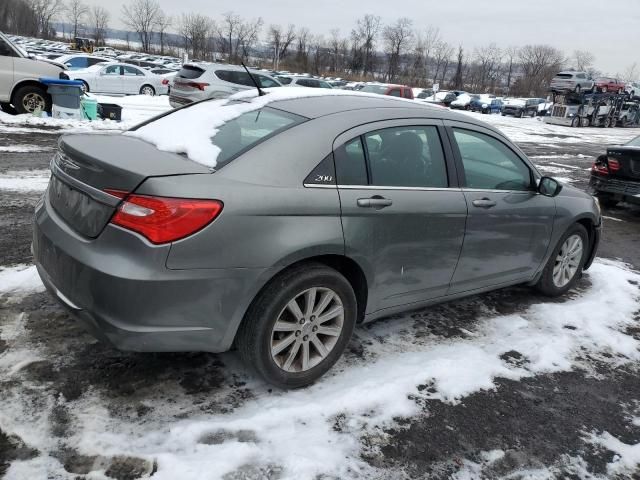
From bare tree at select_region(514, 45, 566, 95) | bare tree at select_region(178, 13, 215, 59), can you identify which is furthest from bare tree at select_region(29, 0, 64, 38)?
bare tree at select_region(514, 45, 566, 95)

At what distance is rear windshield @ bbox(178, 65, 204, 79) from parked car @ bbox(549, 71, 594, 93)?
28469 millimetres

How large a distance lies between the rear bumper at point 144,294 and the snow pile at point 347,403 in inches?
15.9

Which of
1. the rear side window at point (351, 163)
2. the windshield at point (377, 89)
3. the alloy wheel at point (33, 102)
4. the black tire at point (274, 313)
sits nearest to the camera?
the black tire at point (274, 313)

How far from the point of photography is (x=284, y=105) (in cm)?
349

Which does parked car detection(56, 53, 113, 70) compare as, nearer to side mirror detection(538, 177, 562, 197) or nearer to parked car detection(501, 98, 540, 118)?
side mirror detection(538, 177, 562, 197)

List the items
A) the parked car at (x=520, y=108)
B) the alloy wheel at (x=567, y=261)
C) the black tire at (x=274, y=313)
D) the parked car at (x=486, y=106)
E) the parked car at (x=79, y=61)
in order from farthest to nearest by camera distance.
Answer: the parked car at (x=486, y=106) < the parked car at (x=520, y=108) < the parked car at (x=79, y=61) < the alloy wheel at (x=567, y=261) < the black tire at (x=274, y=313)

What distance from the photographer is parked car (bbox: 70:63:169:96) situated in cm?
2211

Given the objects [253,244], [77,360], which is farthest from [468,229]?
[77,360]

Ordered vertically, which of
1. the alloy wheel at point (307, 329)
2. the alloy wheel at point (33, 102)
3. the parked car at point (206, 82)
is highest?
the parked car at point (206, 82)

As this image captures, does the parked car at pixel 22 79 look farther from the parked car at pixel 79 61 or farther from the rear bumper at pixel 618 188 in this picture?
the parked car at pixel 79 61

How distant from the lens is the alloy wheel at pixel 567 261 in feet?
15.9

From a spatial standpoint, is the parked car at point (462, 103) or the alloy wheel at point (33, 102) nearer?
the alloy wheel at point (33, 102)

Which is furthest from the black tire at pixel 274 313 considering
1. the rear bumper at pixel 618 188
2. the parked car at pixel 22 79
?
the parked car at pixel 22 79

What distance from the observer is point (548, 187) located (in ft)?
14.3
